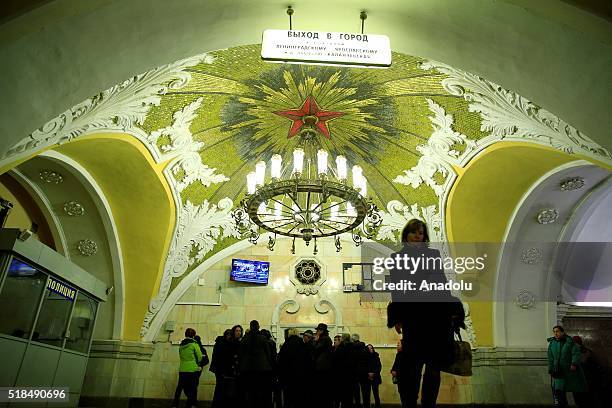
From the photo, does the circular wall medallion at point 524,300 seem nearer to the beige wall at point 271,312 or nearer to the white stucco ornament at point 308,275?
the beige wall at point 271,312

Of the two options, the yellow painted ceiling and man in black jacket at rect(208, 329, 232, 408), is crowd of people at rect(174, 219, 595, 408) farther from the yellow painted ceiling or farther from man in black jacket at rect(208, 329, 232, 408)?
the yellow painted ceiling

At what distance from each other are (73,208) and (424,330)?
7.40 m

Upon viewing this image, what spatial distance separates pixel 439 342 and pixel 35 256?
5.23 m

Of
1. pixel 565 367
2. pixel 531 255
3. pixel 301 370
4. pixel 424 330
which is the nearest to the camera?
pixel 424 330

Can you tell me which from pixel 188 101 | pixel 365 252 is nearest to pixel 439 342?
pixel 188 101

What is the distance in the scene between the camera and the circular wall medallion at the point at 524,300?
8289 millimetres

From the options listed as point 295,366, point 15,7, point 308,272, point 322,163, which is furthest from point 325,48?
point 308,272

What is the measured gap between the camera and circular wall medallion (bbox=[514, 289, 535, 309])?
326 inches

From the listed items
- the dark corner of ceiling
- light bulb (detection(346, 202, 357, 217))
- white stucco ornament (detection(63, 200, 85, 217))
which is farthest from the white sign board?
white stucco ornament (detection(63, 200, 85, 217))

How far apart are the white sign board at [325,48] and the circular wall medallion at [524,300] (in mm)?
6793

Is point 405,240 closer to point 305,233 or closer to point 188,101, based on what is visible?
point 305,233

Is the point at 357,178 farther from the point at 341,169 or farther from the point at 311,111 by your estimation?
the point at 311,111

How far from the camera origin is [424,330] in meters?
2.54

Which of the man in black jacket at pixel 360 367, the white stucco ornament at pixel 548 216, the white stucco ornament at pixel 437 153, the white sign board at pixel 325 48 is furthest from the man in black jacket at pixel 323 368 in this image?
the white stucco ornament at pixel 548 216
